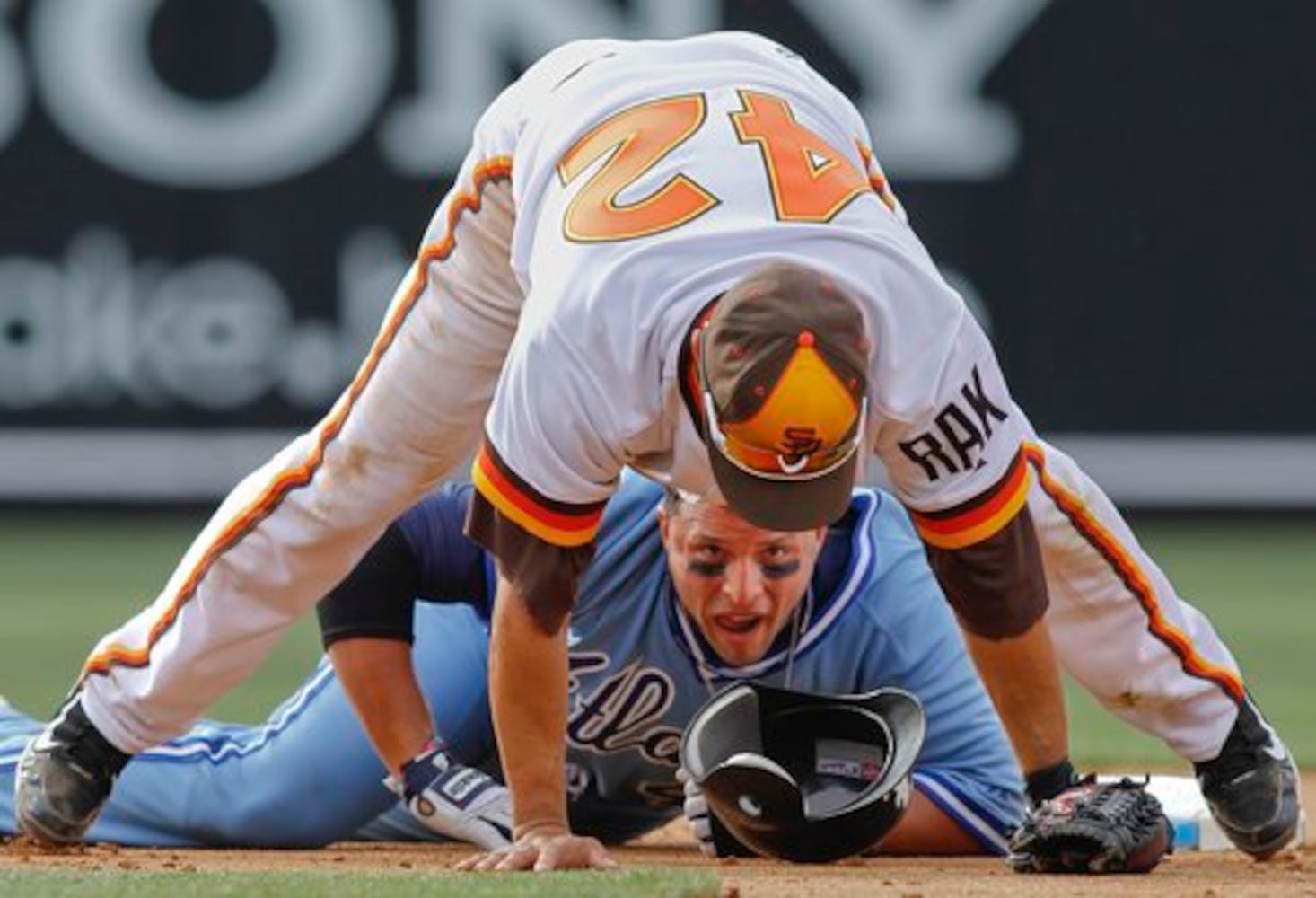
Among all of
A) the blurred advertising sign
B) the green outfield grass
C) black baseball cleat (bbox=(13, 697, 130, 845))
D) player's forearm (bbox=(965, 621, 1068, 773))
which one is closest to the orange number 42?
player's forearm (bbox=(965, 621, 1068, 773))

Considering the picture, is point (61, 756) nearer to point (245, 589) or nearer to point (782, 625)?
point (245, 589)

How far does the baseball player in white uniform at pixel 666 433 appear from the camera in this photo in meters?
3.93

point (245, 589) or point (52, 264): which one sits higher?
point (245, 589)

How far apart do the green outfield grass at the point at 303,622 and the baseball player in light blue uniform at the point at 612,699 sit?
4.69 feet

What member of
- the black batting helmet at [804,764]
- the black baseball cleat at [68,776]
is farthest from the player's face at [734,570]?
the black baseball cleat at [68,776]

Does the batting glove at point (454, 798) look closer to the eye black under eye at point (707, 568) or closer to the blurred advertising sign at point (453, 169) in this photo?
the eye black under eye at point (707, 568)

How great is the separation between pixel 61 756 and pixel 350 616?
0.48m

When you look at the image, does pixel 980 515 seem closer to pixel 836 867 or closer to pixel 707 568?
pixel 707 568

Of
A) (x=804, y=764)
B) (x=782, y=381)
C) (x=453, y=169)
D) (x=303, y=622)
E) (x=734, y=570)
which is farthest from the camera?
(x=453, y=169)

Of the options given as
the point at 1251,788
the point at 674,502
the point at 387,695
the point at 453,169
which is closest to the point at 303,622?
the point at 453,169

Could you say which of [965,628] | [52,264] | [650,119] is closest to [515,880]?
[965,628]

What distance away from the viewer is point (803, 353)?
12.6 ft

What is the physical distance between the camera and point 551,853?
4.17 meters

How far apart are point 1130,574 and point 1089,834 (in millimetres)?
470
